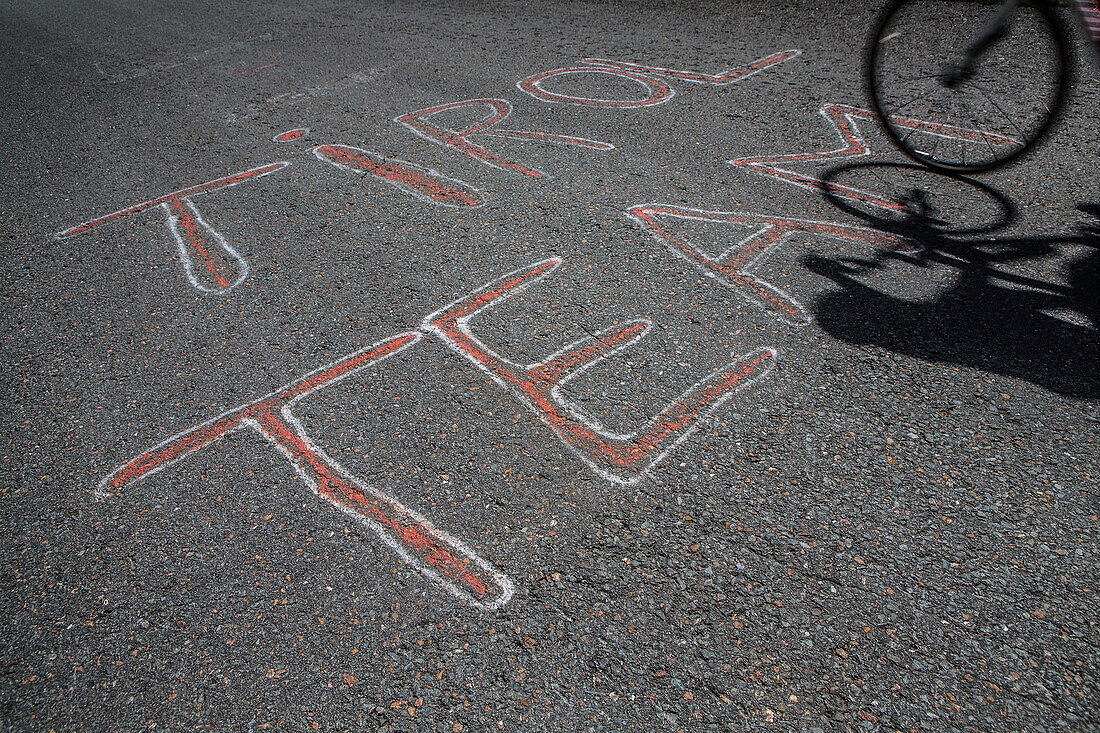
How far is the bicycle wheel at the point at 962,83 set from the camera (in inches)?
158

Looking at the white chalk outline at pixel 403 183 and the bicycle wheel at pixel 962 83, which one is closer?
the bicycle wheel at pixel 962 83

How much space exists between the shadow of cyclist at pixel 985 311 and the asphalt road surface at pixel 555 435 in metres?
0.02

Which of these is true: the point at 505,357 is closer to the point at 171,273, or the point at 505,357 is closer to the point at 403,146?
the point at 171,273

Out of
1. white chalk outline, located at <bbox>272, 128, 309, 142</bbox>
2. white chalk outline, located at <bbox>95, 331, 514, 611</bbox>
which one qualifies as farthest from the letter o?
white chalk outline, located at <bbox>95, 331, 514, 611</bbox>

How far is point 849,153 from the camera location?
15.2 ft

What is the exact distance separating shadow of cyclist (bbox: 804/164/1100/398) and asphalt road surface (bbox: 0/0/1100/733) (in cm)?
2

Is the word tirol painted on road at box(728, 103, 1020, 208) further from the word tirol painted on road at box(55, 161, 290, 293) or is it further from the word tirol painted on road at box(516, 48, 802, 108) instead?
the word tirol painted on road at box(55, 161, 290, 293)

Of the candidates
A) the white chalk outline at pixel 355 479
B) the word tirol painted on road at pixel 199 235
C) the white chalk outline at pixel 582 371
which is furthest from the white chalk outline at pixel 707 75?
the white chalk outline at pixel 355 479

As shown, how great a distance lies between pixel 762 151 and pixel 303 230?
309cm

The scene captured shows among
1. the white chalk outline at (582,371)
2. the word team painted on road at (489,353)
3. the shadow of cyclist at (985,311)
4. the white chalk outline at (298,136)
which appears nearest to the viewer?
the word team painted on road at (489,353)

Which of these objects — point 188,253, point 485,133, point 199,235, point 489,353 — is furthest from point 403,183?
point 489,353

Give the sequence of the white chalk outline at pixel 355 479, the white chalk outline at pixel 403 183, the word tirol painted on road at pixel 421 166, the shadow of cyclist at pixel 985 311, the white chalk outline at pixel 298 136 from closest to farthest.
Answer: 1. the white chalk outline at pixel 355 479
2. the shadow of cyclist at pixel 985 311
3. the word tirol painted on road at pixel 421 166
4. the white chalk outline at pixel 403 183
5. the white chalk outline at pixel 298 136

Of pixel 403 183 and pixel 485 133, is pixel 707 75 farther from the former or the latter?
pixel 403 183

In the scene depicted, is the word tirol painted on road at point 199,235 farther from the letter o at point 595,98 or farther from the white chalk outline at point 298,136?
the letter o at point 595,98
